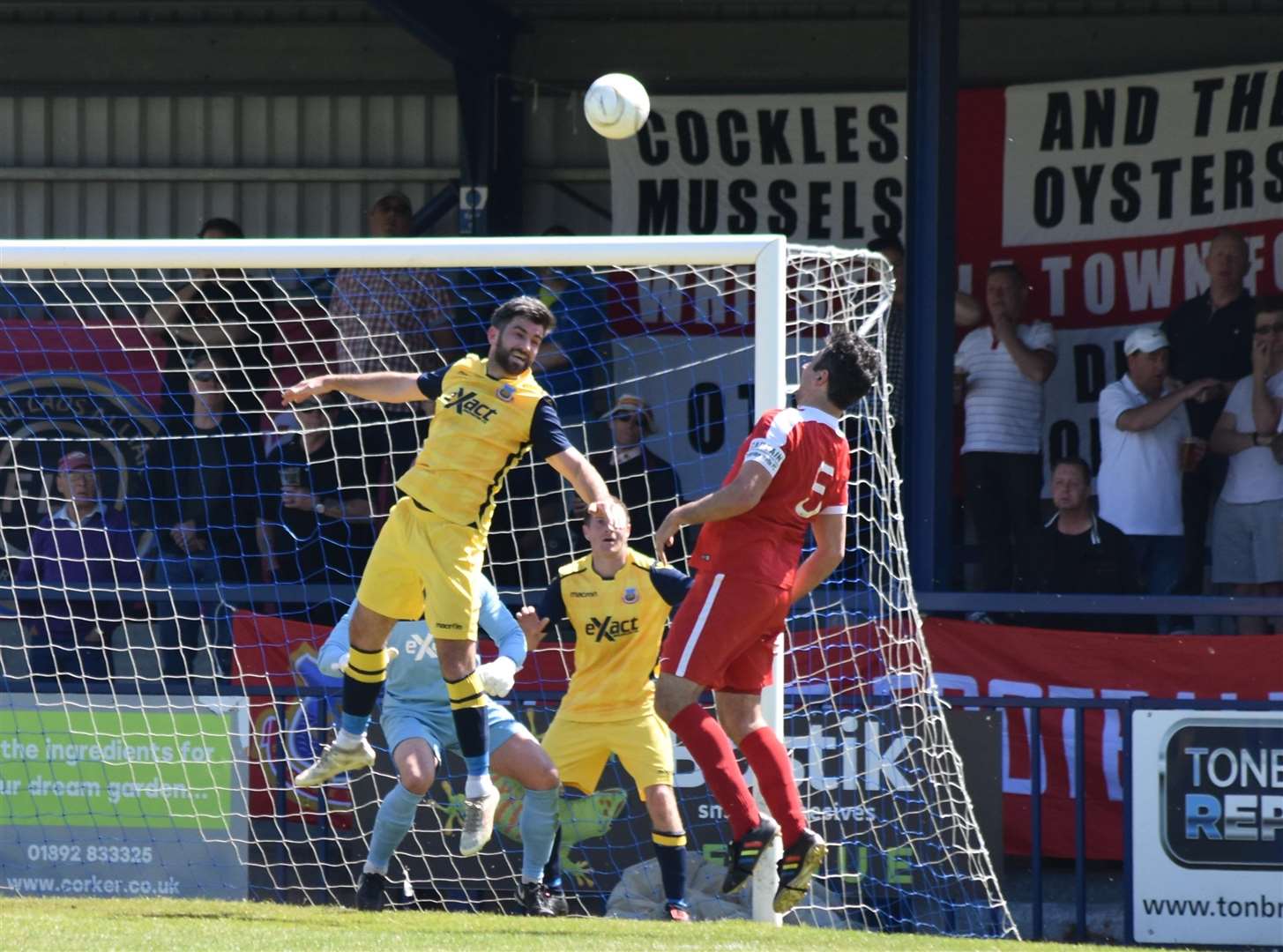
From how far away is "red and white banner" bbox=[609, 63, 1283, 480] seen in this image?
11312 millimetres

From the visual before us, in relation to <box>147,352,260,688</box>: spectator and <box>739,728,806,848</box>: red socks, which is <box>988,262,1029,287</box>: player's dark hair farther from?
<box>739,728,806,848</box>: red socks

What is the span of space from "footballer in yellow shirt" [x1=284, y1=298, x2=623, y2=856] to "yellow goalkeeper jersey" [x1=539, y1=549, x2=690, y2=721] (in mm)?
1115

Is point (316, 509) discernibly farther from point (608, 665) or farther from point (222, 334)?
point (608, 665)

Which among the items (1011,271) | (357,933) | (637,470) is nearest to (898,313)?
(1011,271)

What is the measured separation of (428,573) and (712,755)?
Result: 126cm

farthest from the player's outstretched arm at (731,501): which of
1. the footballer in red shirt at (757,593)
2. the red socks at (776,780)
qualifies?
the red socks at (776,780)

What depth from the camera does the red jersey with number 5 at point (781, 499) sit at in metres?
6.90

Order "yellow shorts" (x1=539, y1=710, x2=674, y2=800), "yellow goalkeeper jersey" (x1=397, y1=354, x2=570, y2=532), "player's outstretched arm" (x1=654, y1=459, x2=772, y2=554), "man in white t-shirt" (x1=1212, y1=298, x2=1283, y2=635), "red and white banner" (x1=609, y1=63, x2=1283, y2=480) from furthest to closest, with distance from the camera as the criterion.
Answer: "red and white banner" (x1=609, y1=63, x2=1283, y2=480) → "man in white t-shirt" (x1=1212, y1=298, x2=1283, y2=635) → "yellow shorts" (x1=539, y1=710, x2=674, y2=800) → "yellow goalkeeper jersey" (x1=397, y1=354, x2=570, y2=532) → "player's outstretched arm" (x1=654, y1=459, x2=772, y2=554)

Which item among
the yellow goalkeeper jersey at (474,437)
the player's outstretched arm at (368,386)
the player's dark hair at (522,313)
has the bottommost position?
the yellow goalkeeper jersey at (474,437)

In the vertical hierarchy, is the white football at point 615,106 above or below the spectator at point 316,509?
above

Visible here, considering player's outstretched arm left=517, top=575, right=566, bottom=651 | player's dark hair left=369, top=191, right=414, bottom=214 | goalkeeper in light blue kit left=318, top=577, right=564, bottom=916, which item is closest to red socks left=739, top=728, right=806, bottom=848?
goalkeeper in light blue kit left=318, top=577, right=564, bottom=916

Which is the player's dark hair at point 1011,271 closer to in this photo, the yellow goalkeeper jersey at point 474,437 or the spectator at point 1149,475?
the spectator at point 1149,475

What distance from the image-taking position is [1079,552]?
9.84 meters

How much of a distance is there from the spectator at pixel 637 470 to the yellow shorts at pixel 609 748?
62.8 inches
